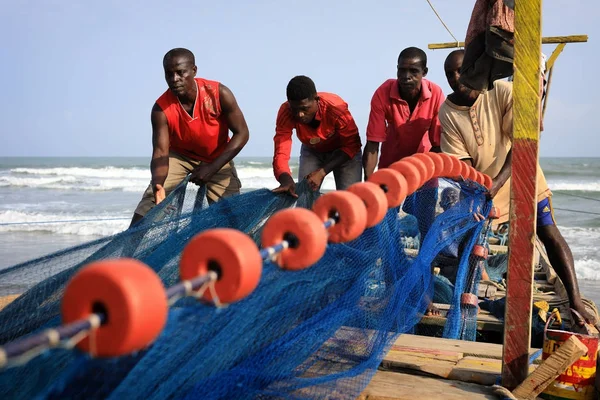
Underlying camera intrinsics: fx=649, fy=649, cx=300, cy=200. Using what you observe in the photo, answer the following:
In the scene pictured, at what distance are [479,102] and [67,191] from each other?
919 inches

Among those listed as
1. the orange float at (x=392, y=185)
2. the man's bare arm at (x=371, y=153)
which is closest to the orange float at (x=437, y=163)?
the orange float at (x=392, y=185)

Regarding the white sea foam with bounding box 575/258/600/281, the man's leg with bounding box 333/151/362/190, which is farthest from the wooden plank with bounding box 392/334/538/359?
the white sea foam with bounding box 575/258/600/281

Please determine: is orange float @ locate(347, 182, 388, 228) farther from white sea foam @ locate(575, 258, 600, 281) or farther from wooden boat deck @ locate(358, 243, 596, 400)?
white sea foam @ locate(575, 258, 600, 281)

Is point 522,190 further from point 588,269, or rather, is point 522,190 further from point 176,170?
point 588,269

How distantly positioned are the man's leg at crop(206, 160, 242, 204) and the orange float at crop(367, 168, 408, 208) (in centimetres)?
282

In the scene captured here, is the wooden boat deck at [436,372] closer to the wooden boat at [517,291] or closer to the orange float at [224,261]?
the wooden boat at [517,291]

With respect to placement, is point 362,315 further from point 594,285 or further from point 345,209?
point 594,285

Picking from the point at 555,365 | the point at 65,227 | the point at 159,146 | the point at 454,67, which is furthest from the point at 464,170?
the point at 65,227

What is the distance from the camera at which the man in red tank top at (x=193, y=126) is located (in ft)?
16.2

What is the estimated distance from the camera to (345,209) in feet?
6.79

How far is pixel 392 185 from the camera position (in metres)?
2.62

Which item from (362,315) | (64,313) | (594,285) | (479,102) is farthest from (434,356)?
(594,285)

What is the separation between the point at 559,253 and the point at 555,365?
173 centimetres

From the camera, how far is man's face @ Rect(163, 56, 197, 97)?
4902 millimetres
